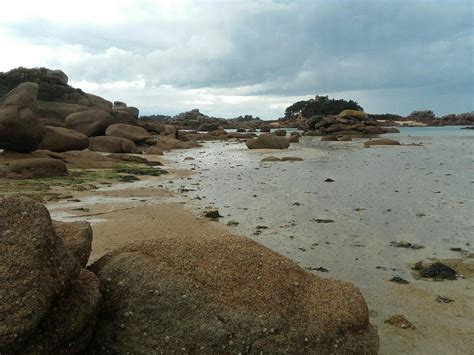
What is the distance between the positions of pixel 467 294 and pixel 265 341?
305 centimetres

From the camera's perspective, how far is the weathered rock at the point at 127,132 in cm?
2691

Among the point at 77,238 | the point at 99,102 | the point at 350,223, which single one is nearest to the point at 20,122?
the point at 350,223

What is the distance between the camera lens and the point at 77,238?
377 cm

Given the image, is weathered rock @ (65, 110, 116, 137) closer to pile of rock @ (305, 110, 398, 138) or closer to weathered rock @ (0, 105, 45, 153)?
weathered rock @ (0, 105, 45, 153)

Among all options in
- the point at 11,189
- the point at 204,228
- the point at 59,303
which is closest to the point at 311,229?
the point at 204,228

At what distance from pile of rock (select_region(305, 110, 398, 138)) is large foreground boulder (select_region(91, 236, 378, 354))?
50234 mm

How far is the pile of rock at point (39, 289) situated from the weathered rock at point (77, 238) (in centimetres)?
23

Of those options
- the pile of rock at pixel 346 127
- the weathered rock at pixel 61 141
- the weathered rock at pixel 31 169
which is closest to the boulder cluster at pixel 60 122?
the weathered rock at pixel 61 141

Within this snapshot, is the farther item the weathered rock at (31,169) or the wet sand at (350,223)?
the weathered rock at (31,169)

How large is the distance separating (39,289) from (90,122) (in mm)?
26601

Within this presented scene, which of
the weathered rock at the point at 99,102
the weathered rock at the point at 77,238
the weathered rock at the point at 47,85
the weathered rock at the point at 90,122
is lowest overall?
the weathered rock at the point at 77,238

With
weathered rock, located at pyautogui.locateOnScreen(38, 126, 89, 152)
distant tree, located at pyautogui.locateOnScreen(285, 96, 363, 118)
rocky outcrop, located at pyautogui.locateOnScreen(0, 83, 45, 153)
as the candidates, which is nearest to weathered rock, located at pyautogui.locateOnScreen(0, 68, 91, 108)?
weathered rock, located at pyautogui.locateOnScreen(38, 126, 89, 152)

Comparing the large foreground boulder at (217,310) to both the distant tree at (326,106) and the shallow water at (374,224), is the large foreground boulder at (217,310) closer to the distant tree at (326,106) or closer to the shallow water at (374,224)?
the shallow water at (374,224)

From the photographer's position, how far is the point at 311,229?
8227mm
